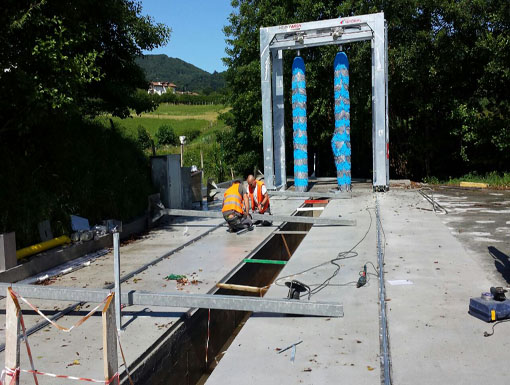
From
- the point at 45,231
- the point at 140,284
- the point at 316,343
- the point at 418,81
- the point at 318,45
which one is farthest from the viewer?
the point at 418,81

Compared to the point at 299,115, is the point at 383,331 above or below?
below

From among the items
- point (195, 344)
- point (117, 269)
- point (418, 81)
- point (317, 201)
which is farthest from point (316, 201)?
point (117, 269)

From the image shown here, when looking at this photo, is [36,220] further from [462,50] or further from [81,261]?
[462,50]

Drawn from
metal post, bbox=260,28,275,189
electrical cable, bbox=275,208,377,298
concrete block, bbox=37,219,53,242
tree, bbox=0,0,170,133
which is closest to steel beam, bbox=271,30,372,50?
metal post, bbox=260,28,275,189

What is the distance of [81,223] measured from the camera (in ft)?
35.3

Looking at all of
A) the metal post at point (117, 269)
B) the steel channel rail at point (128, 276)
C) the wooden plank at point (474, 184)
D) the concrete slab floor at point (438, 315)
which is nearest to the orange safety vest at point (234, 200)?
the steel channel rail at point (128, 276)

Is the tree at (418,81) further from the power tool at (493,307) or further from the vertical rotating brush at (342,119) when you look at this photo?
the power tool at (493,307)

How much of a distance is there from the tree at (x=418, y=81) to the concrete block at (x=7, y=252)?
17636mm

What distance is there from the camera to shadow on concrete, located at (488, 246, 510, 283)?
7710mm

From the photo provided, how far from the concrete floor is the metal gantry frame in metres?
6.87

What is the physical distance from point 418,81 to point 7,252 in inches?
738

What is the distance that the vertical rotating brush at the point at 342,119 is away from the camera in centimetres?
1845

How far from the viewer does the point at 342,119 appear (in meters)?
18.5

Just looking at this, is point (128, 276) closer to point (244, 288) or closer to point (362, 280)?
point (244, 288)
